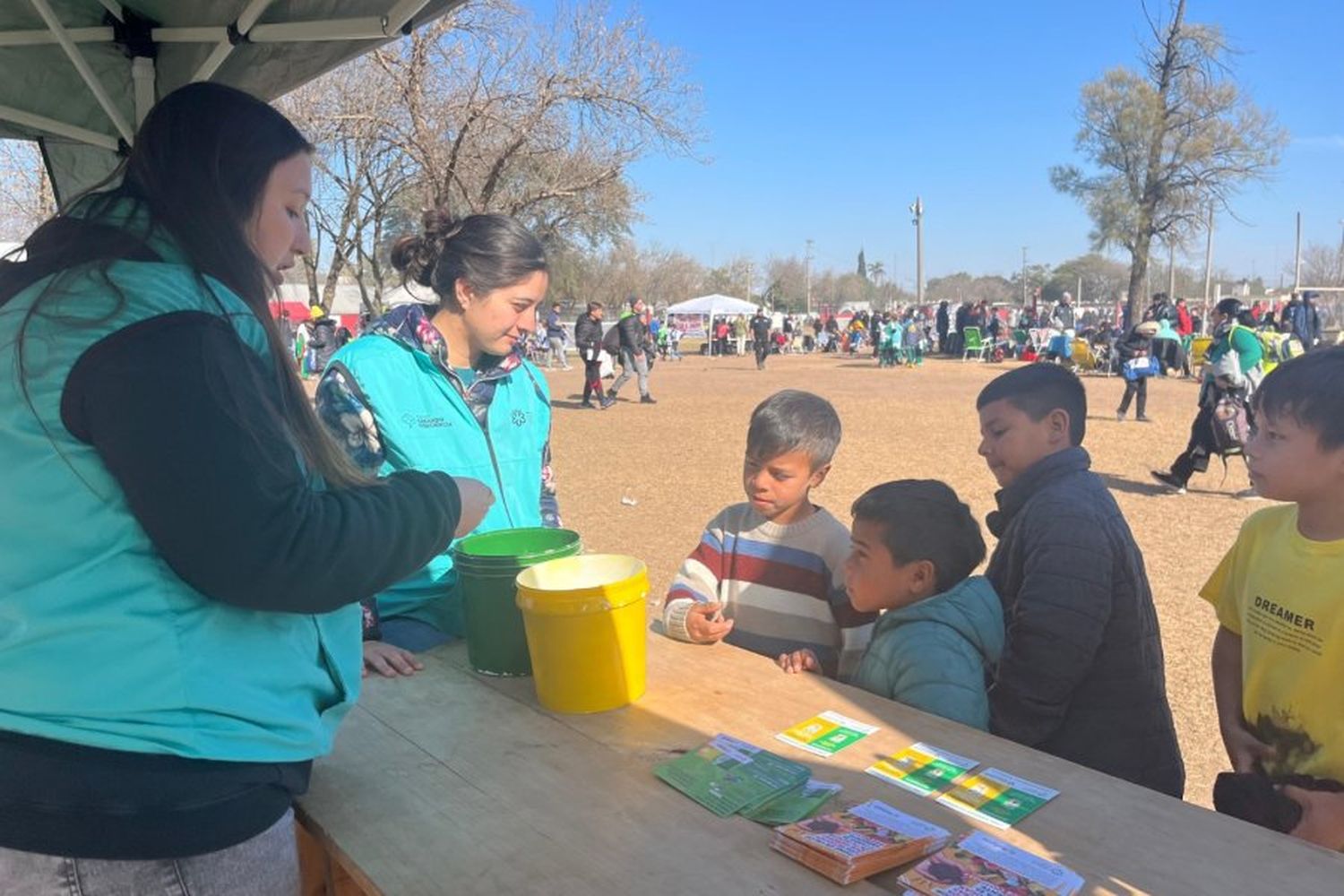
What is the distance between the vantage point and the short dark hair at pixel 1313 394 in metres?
1.94

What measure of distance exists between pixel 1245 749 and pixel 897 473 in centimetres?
738

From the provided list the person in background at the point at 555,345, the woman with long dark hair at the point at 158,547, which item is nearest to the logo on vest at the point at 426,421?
the woman with long dark hair at the point at 158,547

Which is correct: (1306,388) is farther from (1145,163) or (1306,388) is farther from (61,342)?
(1145,163)

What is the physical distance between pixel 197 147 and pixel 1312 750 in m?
2.19

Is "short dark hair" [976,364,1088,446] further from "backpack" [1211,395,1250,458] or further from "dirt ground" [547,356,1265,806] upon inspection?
"backpack" [1211,395,1250,458]

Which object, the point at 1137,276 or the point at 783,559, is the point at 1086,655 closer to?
the point at 783,559

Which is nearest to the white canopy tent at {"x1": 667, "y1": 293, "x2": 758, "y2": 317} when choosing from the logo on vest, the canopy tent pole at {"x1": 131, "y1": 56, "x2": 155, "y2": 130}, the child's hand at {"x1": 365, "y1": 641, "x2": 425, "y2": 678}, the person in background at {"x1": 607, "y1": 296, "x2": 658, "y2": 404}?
the person in background at {"x1": 607, "y1": 296, "x2": 658, "y2": 404}

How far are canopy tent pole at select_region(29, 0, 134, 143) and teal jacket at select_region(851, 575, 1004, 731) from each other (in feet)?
8.25

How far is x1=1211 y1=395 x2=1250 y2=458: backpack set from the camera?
766 cm

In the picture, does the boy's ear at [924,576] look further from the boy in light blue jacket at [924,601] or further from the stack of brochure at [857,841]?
the stack of brochure at [857,841]

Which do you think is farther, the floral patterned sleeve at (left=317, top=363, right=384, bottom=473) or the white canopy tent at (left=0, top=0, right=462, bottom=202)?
the white canopy tent at (left=0, top=0, right=462, bottom=202)

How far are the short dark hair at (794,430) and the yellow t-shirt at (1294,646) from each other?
38.6 inches

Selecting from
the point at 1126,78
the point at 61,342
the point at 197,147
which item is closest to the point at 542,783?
the point at 61,342

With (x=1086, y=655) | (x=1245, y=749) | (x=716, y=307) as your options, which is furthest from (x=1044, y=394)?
(x=716, y=307)
